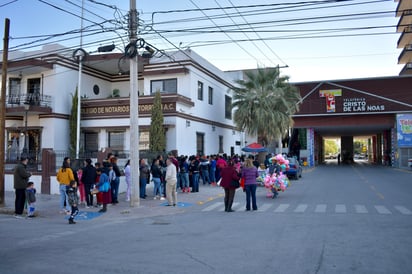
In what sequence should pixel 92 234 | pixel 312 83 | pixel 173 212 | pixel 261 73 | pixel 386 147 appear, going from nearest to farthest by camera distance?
pixel 92 234, pixel 173 212, pixel 261 73, pixel 312 83, pixel 386 147

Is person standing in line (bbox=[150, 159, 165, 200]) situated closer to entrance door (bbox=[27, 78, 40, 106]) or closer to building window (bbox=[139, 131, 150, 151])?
building window (bbox=[139, 131, 150, 151])

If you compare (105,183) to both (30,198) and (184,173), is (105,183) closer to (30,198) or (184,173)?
(30,198)

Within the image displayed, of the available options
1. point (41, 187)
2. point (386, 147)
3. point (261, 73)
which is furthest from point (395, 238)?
point (386, 147)

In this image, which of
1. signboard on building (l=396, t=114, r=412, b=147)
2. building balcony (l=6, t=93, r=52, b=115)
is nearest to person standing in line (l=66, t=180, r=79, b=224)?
building balcony (l=6, t=93, r=52, b=115)

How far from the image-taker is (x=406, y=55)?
1961 inches

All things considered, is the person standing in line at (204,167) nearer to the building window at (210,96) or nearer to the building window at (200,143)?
the building window at (200,143)

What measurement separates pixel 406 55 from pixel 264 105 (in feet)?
95.6

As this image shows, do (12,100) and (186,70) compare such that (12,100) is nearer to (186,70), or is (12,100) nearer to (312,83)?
(186,70)

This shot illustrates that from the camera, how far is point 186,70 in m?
25.8

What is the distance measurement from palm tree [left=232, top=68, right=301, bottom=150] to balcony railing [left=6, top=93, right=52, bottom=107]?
14318mm

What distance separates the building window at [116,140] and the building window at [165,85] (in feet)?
12.1

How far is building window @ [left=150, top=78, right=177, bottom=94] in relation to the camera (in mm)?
26531

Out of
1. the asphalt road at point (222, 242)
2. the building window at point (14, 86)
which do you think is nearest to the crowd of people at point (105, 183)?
the asphalt road at point (222, 242)

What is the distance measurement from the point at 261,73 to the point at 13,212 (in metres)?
23.0
